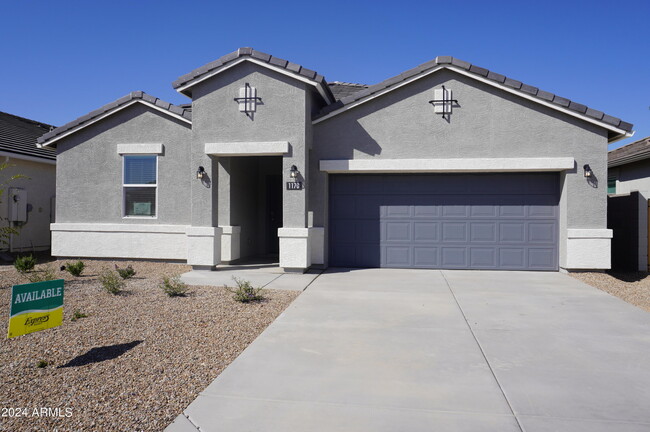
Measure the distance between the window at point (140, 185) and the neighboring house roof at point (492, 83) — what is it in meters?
4.69

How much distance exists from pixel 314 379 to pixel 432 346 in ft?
5.42

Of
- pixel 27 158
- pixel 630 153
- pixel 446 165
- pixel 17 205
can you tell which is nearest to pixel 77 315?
pixel 446 165

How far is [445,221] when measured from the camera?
11.3m

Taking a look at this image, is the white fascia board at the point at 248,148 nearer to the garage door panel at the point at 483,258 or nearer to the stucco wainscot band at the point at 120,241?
the stucco wainscot band at the point at 120,241

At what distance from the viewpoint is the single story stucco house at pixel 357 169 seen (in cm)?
1047

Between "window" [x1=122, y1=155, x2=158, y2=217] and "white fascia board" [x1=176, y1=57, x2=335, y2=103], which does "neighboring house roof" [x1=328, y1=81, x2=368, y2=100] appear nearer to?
"white fascia board" [x1=176, y1=57, x2=335, y2=103]

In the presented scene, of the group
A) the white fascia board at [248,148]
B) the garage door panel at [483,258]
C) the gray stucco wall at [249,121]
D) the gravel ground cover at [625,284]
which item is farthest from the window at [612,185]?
the white fascia board at [248,148]

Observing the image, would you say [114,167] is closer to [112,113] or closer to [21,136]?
[112,113]

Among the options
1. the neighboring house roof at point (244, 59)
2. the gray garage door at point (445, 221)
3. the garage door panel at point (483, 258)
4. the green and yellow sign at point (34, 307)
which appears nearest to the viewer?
the green and yellow sign at point (34, 307)

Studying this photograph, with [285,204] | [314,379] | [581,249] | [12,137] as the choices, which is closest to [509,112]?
[581,249]

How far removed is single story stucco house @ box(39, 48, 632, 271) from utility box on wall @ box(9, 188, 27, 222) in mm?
2227

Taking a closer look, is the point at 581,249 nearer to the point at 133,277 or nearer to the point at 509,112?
the point at 509,112

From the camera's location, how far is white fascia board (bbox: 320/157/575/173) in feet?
34.6

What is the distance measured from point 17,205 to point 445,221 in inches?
478
